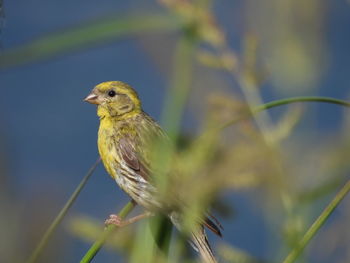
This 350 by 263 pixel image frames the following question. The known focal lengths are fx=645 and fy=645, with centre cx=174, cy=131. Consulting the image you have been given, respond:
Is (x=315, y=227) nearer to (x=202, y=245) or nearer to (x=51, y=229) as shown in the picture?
(x=51, y=229)

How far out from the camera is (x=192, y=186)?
736 millimetres

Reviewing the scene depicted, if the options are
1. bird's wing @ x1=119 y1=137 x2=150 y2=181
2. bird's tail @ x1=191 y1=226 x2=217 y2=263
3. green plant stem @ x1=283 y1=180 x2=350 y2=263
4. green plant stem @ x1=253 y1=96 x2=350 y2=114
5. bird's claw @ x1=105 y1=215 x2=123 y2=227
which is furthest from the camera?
bird's wing @ x1=119 y1=137 x2=150 y2=181

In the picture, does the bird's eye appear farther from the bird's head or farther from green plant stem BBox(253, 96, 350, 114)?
green plant stem BBox(253, 96, 350, 114)

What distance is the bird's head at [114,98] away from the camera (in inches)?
84.4

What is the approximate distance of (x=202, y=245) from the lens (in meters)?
1.66

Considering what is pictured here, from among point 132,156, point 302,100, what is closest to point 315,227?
point 302,100

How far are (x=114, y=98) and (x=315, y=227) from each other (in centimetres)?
132

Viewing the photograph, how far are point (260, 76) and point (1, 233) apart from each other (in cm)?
60

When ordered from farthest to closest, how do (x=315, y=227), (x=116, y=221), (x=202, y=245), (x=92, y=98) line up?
1. (x=92, y=98)
2. (x=202, y=245)
3. (x=116, y=221)
4. (x=315, y=227)

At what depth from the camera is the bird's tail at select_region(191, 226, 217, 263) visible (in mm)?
1585

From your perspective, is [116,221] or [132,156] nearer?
[116,221]

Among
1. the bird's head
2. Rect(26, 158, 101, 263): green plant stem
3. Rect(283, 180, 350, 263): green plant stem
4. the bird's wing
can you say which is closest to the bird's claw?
Rect(26, 158, 101, 263): green plant stem

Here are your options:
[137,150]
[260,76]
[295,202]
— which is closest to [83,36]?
[295,202]

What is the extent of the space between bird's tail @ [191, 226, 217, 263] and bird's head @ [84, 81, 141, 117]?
0.53 meters
